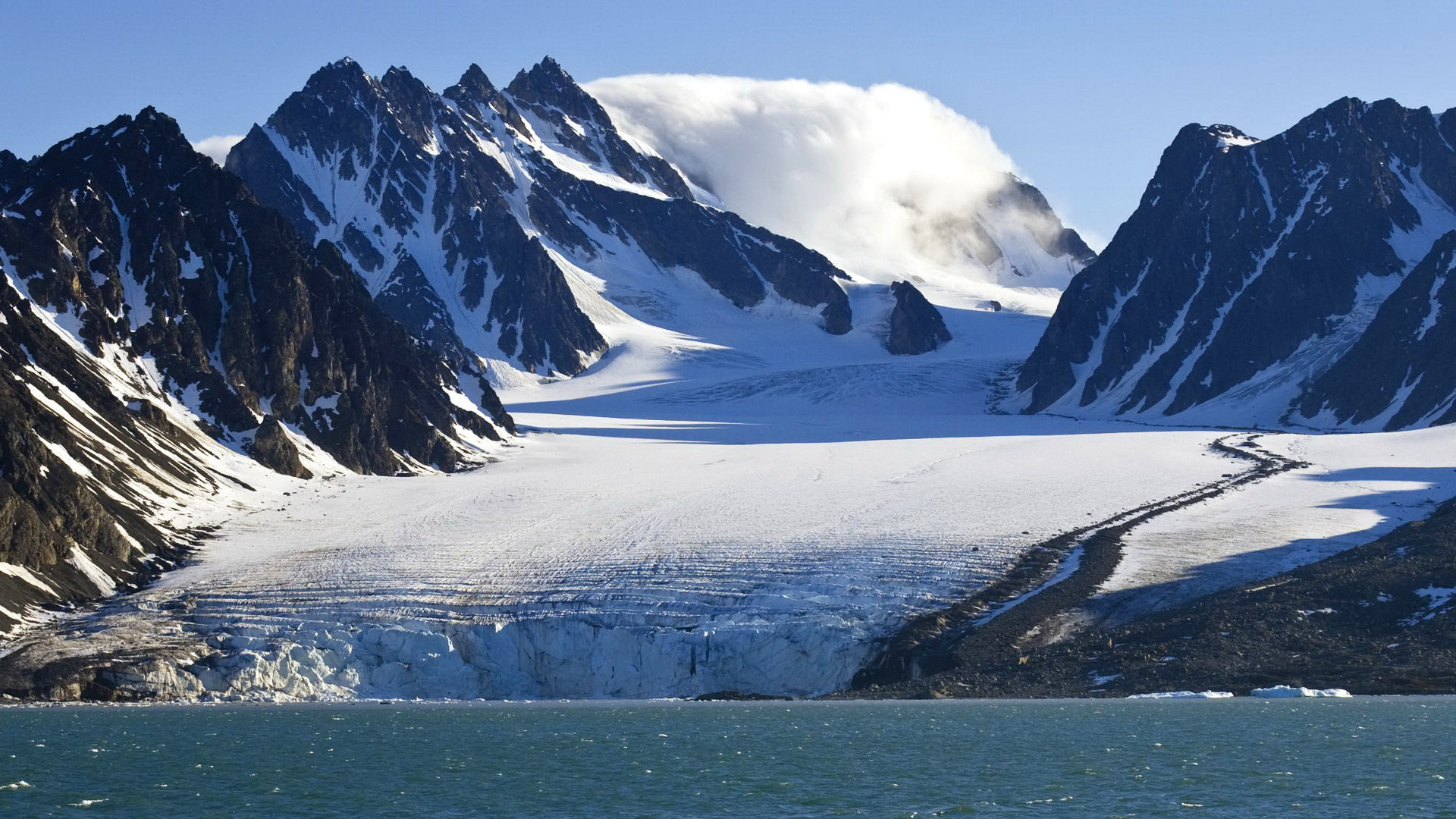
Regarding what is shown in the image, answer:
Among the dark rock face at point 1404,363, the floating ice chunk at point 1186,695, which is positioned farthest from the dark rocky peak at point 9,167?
the dark rock face at point 1404,363

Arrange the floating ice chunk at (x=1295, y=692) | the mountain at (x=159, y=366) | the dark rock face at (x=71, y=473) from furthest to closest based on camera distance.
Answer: the mountain at (x=159, y=366), the dark rock face at (x=71, y=473), the floating ice chunk at (x=1295, y=692)

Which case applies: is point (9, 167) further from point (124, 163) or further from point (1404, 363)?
point (1404, 363)

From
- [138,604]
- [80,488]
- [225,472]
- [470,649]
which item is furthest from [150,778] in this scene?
[225,472]

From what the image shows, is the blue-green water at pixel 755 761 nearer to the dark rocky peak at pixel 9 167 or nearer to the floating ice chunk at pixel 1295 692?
the floating ice chunk at pixel 1295 692

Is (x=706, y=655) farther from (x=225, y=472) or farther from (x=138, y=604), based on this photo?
(x=225, y=472)

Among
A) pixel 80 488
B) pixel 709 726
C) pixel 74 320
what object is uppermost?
pixel 74 320

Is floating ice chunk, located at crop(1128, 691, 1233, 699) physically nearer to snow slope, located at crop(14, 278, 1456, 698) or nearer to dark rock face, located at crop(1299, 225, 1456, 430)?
snow slope, located at crop(14, 278, 1456, 698)
